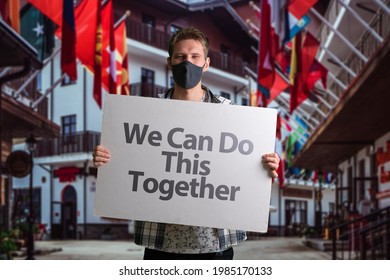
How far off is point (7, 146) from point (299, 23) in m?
4.80

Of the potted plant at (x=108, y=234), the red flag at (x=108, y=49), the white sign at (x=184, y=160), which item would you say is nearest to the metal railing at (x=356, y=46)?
the red flag at (x=108, y=49)

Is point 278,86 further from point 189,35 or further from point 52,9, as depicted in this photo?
point 189,35

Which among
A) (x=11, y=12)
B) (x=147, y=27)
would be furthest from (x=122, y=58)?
(x=11, y=12)

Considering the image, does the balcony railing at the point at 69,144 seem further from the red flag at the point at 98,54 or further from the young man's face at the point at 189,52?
the young man's face at the point at 189,52

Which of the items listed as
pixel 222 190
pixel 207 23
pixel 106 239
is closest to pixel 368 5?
pixel 207 23

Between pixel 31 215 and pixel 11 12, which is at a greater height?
pixel 11 12

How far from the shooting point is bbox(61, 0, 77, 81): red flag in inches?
296

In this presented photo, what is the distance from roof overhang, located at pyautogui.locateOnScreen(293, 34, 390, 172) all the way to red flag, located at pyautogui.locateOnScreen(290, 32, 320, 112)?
1.94 ft

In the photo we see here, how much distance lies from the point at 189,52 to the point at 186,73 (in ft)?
0.26

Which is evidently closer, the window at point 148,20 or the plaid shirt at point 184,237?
the plaid shirt at point 184,237

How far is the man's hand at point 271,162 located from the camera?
2.50 m

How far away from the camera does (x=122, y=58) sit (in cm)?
949

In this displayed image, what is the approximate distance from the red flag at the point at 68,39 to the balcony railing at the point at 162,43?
3.44 feet
